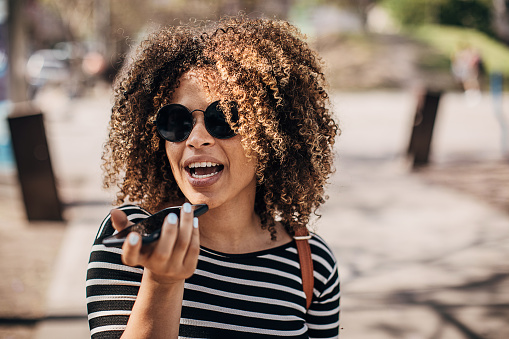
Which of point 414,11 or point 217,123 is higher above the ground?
point 414,11

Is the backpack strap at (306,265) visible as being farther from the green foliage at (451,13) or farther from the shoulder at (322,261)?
the green foliage at (451,13)

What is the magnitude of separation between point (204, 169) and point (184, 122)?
161 mm

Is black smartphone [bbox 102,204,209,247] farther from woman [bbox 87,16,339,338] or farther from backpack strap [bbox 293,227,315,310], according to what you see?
backpack strap [bbox 293,227,315,310]

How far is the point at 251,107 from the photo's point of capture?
1686 millimetres

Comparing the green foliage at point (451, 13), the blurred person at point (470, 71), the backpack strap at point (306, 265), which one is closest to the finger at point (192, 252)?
the backpack strap at point (306, 265)

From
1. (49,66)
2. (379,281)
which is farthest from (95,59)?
(379,281)

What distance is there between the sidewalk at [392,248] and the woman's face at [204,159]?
28.3 inches

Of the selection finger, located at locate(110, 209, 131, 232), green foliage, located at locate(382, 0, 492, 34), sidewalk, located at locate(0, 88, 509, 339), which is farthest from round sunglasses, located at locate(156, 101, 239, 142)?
green foliage, located at locate(382, 0, 492, 34)

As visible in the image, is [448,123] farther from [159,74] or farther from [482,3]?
[482,3]

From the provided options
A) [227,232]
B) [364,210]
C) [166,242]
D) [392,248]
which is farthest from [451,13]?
[166,242]

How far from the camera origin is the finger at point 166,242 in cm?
110

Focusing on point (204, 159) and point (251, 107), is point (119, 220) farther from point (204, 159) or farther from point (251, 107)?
point (251, 107)

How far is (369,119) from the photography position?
14.9m

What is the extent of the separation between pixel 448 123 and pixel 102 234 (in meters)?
13.4
